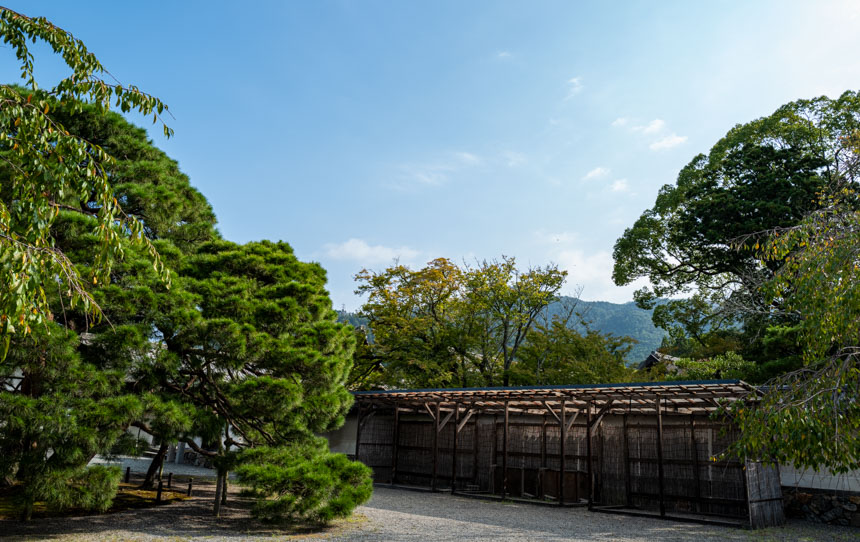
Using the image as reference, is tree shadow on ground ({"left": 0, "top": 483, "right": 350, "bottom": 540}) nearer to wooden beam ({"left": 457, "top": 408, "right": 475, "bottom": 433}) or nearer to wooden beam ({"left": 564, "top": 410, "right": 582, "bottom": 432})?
wooden beam ({"left": 564, "top": 410, "right": 582, "bottom": 432})

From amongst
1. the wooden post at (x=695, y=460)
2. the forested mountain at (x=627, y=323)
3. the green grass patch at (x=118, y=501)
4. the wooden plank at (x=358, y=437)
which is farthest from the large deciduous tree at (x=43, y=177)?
the forested mountain at (x=627, y=323)

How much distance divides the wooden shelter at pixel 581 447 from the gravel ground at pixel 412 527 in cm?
83

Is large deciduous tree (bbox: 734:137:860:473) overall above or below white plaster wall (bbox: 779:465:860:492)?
above

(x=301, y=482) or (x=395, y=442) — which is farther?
(x=395, y=442)

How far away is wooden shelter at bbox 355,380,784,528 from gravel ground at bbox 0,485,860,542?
32.7 inches

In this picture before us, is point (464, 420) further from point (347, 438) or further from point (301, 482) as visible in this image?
point (301, 482)

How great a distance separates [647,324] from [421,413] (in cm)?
7317

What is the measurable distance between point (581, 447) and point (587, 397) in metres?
Answer: 2.77

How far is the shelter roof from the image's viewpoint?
30.3 feet

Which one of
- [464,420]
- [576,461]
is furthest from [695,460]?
[464,420]

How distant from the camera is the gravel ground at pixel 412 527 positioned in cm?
676

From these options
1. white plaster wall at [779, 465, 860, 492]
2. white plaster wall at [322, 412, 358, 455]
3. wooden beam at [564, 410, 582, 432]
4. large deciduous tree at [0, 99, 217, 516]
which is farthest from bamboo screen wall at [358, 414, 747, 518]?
large deciduous tree at [0, 99, 217, 516]

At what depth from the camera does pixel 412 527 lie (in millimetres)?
8172

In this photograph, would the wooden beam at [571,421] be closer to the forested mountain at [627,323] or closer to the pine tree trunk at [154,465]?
the pine tree trunk at [154,465]
